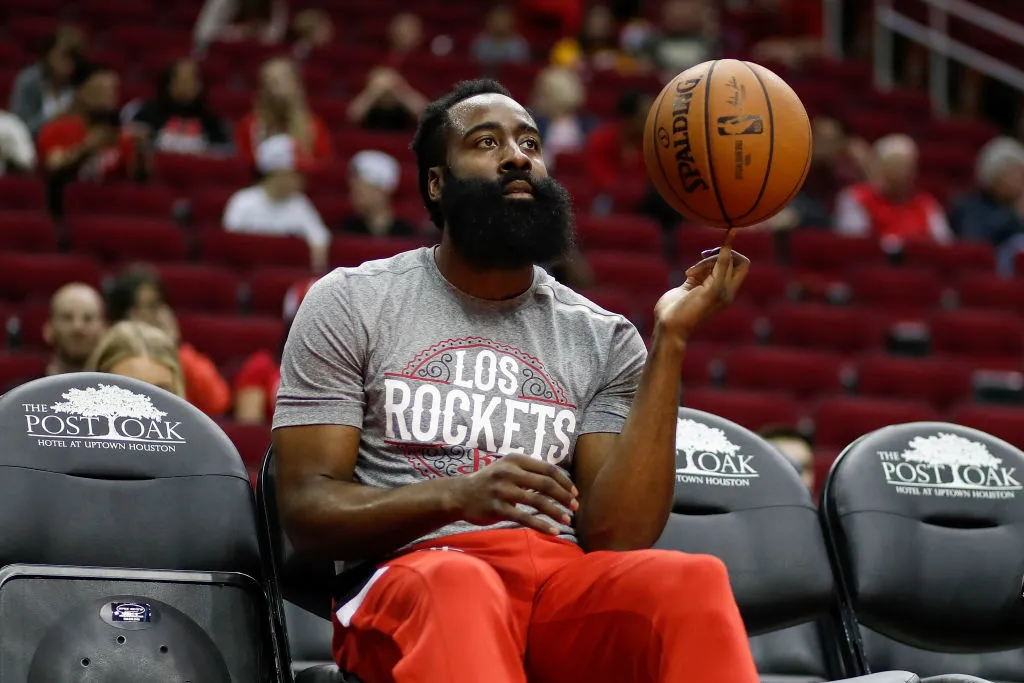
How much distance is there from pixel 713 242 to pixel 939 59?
13.9 feet

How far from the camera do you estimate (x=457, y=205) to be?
8.20ft

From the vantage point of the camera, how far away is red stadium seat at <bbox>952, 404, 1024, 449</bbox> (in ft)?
17.7

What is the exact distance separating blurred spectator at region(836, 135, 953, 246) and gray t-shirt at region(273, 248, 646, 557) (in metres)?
5.13

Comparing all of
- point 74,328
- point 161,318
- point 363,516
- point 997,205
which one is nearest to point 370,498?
point 363,516

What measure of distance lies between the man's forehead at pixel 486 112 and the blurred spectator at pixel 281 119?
4403 millimetres

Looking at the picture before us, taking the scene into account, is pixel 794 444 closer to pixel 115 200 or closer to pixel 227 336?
pixel 227 336

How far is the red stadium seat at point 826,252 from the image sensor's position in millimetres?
6949

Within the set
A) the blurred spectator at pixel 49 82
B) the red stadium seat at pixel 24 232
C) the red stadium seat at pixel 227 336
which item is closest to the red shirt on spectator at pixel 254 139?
the blurred spectator at pixel 49 82

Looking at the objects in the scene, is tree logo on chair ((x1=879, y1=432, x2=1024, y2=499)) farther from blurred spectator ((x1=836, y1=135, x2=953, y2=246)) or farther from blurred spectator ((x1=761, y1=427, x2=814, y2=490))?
blurred spectator ((x1=836, y1=135, x2=953, y2=246))

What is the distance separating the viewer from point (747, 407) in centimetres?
527

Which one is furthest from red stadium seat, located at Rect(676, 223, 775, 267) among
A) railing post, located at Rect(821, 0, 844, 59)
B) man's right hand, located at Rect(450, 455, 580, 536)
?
man's right hand, located at Rect(450, 455, 580, 536)

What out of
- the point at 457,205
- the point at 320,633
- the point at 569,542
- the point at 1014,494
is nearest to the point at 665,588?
the point at 569,542

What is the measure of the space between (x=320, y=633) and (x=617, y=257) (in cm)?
367

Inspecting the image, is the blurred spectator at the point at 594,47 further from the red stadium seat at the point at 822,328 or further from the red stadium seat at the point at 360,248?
Answer: the red stadium seat at the point at 360,248
